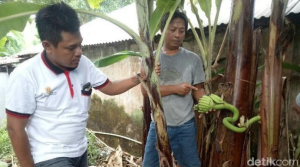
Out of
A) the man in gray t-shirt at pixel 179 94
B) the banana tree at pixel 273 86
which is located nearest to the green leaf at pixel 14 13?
Result: the man in gray t-shirt at pixel 179 94

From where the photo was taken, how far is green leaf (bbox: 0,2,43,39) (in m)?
1.19

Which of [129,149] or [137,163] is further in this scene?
[129,149]

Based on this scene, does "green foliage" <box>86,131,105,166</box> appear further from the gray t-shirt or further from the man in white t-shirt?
the man in white t-shirt

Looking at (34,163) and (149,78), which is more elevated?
(149,78)

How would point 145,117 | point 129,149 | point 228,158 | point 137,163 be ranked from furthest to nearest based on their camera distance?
point 129,149
point 137,163
point 145,117
point 228,158

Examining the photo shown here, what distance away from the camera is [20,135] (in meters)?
1.06

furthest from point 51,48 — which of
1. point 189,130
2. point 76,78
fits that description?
point 189,130

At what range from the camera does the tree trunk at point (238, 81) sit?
89 centimetres

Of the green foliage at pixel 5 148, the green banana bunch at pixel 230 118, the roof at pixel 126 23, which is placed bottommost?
the green foliage at pixel 5 148

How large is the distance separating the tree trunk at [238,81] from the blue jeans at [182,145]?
750mm

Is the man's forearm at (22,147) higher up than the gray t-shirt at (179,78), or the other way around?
the gray t-shirt at (179,78)

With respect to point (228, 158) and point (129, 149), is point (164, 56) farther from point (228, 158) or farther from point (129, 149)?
point (129, 149)

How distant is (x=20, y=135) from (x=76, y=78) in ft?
1.14

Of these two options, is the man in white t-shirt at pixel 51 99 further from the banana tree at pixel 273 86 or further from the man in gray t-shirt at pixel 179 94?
the banana tree at pixel 273 86
